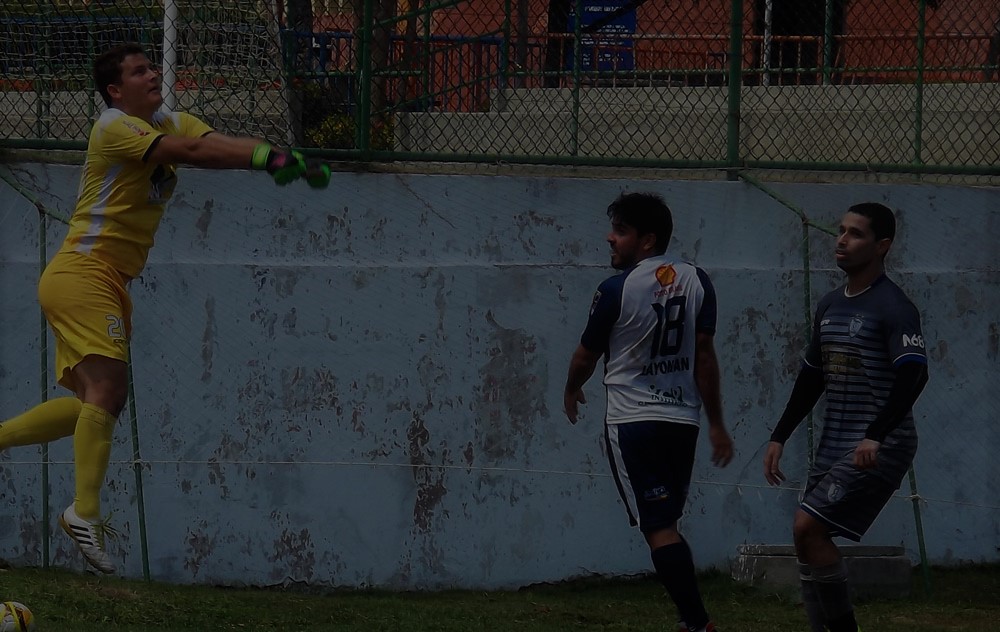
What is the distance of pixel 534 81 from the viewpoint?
9703 mm

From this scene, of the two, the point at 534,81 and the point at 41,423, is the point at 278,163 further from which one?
the point at 534,81

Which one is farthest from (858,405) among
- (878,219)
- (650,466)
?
(650,466)

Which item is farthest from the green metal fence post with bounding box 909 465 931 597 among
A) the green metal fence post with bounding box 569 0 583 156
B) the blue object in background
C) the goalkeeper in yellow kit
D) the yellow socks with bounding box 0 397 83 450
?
the yellow socks with bounding box 0 397 83 450

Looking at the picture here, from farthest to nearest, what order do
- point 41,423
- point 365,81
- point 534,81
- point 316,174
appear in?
point 534,81 < point 365,81 < point 41,423 < point 316,174

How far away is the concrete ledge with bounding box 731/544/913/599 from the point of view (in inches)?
299

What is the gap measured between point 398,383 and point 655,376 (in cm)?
251

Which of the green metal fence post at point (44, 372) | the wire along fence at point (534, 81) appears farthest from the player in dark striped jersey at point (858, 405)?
the green metal fence post at point (44, 372)

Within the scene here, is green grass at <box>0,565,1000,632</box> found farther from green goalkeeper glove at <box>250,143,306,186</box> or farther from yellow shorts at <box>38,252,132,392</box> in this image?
green goalkeeper glove at <box>250,143,306,186</box>

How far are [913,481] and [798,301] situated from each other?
46.9 inches

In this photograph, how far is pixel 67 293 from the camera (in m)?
5.86

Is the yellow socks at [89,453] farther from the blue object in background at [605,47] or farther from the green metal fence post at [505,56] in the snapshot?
the blue object in background at [605,47]

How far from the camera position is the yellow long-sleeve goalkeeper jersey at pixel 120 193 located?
5824mm

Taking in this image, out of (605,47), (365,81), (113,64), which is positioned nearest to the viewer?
(113,64)

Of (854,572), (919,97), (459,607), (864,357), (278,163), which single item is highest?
(919,97)
